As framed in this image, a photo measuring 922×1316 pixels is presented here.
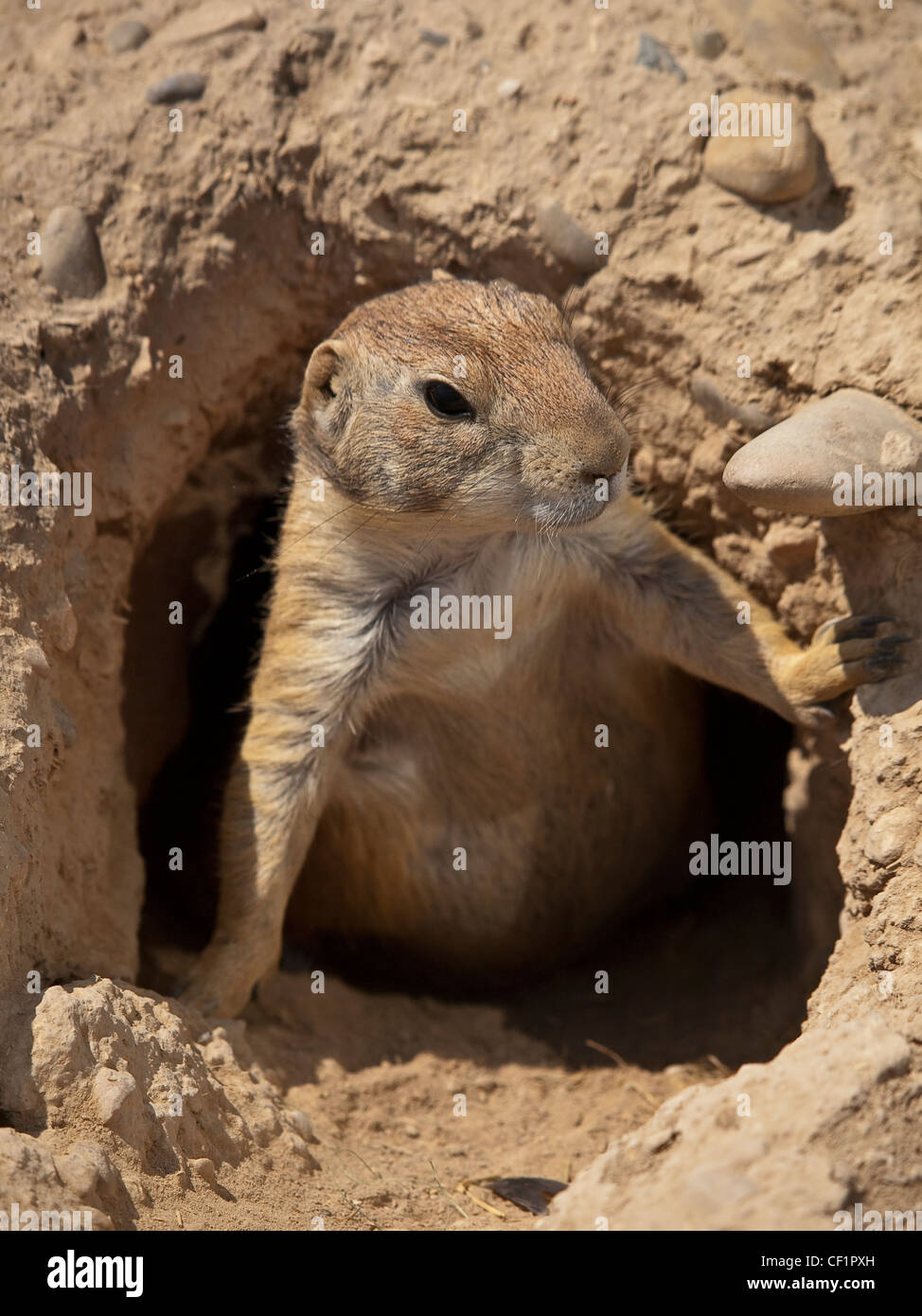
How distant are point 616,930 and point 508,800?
117 cm

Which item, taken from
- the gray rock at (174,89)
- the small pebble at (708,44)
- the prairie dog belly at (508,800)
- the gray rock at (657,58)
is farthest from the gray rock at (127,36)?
the prairie dog belly at (508,800)

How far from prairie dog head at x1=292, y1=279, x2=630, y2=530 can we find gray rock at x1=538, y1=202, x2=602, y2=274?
63cm

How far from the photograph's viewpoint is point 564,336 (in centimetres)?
422

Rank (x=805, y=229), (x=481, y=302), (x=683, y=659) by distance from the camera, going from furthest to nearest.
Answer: (x=683, y=659), (x=805, y=229), (x=481, y=302)

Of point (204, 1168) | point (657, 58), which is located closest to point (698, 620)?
point (657, 58)

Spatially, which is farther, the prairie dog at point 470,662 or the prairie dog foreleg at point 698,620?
the prairie dog foreleg at point 698,620

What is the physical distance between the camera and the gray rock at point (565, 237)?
4801mm

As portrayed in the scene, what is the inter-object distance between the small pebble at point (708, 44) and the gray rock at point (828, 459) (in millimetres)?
1709

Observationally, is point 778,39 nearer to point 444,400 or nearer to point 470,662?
point 444,400

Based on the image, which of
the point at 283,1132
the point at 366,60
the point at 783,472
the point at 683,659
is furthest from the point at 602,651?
the point at 366,60

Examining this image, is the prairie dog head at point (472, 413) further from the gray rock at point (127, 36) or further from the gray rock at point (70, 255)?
the gray rock at point (127, 36)

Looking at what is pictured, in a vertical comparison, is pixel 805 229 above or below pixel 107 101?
below
